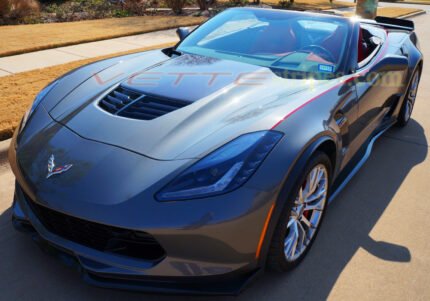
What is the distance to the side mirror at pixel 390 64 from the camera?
3475mm

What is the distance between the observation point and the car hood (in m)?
2.26

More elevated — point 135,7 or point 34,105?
point 34,105

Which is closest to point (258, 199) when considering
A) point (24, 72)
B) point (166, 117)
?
point (166, 117)

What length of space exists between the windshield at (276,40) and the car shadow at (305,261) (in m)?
1.07

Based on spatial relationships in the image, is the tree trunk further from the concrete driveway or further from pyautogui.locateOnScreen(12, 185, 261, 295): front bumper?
pyautogui.locateOnScreen(12, 185, 261, 295): front bumper

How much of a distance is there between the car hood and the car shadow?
2.59 ft

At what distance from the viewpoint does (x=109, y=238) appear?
2.02 meters

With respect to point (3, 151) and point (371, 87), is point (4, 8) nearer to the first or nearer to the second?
point (3, 151)

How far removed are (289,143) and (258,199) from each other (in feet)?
1.27

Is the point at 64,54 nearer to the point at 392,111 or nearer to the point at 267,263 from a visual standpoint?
the point at 392,111

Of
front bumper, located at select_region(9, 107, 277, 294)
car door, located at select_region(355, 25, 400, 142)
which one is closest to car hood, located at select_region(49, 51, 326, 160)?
front bumper, located at select_region(9, 107, 277, 294)

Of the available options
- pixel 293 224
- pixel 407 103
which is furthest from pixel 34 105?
pixel 407 103

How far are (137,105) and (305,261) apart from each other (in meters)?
1.39

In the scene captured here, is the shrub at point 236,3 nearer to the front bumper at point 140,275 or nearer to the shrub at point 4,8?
the shrub at point 4,8
